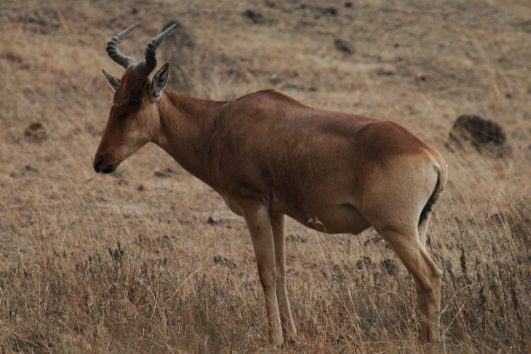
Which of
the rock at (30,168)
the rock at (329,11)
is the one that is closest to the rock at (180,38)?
the rock at (329,11)

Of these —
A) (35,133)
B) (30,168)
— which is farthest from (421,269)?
(35,133)

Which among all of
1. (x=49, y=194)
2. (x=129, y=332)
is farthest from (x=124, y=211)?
(x=129, y=332)

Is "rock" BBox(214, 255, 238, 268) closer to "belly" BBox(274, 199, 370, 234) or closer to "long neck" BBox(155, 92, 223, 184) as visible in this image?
"long neck" BBox(155, 92, 223, 184)

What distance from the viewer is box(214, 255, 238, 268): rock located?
930cm

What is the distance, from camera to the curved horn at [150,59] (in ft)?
24.4

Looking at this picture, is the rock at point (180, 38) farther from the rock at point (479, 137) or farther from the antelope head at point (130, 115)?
the antelope head at point (130, 115)

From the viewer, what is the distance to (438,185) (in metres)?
6.81

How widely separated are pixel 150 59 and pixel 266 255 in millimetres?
1660

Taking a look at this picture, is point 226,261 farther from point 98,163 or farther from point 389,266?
point 98,163

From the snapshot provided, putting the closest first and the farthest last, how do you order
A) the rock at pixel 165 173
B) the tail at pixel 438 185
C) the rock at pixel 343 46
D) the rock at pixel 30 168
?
1. the tail at pixel 438 185
2. the rock at pixel 30 168
3. the rock at pixel 165 173
4. the rock at pixel 343 46

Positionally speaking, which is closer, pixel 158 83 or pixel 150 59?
pixel 150 59

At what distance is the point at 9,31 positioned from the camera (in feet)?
66.4

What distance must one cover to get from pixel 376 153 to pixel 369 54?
15291 millimetres

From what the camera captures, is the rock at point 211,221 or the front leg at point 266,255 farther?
the rock at point 211,221
